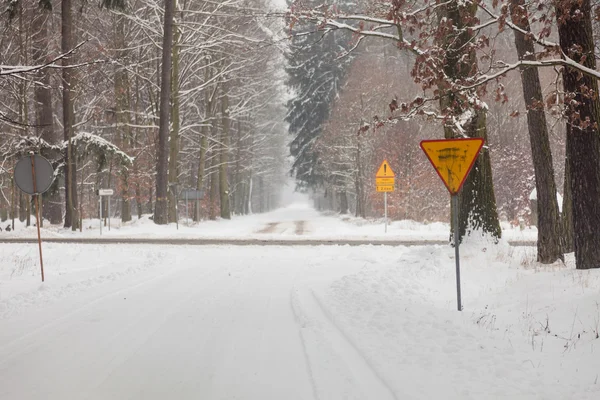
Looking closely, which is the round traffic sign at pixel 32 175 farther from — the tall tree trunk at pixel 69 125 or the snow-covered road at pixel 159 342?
the tall tree trunk at pixel 69 125

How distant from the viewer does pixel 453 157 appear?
596 centimetres

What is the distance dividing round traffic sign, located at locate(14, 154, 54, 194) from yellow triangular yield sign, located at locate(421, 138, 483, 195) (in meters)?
7.28

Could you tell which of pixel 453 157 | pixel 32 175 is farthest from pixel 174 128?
pixel 453 157

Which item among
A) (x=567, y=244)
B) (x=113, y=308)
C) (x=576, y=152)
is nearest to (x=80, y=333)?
(x=113, y=308)

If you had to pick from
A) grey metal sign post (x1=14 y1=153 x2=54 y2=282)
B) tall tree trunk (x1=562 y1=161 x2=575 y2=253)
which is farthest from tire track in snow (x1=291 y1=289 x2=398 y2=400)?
tall tree trunk (x1=562 y1=161 x2=575 y2=253)

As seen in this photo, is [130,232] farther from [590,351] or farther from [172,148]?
[590,351]

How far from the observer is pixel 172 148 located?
23.4 m

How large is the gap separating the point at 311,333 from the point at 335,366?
1104 mm

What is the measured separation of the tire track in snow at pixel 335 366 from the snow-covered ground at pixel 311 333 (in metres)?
0.02

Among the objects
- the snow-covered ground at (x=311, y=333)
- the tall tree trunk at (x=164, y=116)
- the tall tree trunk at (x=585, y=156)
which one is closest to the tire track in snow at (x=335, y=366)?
the snow-covered ground at (x=311, y=333)

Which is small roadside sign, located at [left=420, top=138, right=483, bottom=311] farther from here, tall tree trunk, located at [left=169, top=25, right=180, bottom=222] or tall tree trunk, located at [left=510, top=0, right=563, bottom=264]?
tall tree trunk, located at [left=169, top=25, right=180, bottom=222]

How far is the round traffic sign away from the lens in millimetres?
8602

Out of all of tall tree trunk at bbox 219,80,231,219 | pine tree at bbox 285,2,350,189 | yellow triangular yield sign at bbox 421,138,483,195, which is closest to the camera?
yellow triangular yield sign at bbox 421,138,483,195

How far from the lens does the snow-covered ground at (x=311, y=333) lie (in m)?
3.72
